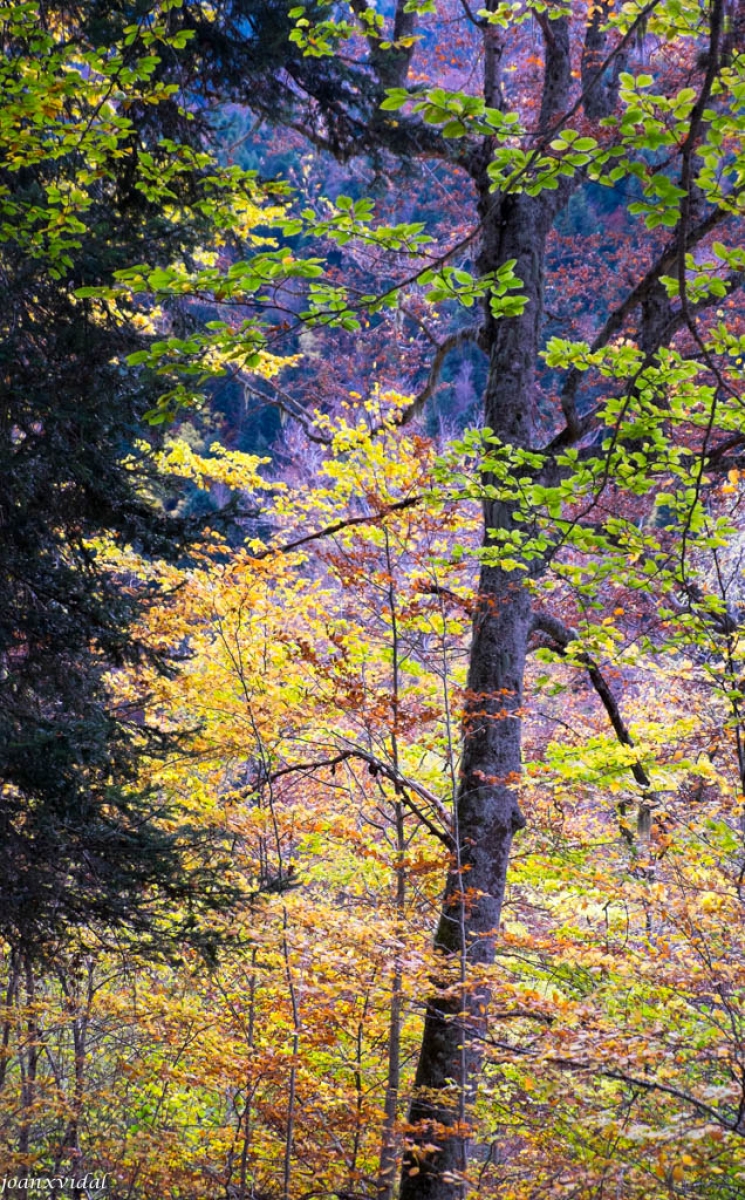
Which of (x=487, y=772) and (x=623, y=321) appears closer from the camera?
(x=487, y=772)

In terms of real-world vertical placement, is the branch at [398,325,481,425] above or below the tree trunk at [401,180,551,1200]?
above

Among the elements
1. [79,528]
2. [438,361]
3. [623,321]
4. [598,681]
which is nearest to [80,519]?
[79,528]

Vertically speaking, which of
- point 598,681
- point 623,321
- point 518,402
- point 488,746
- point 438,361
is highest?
point 438,361

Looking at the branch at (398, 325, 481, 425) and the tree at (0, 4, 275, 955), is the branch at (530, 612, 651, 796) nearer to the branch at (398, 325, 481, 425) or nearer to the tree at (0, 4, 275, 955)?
the branch at (398, 325, 481, 425)

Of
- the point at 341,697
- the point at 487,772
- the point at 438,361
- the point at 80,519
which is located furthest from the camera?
the point at 438,361

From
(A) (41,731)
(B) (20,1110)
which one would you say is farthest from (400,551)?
(B) (20,1110)

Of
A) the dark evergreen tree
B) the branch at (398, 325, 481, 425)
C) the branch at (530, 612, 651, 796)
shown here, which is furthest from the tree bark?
the dark evergreen tree

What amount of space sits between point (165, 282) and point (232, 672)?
388cm

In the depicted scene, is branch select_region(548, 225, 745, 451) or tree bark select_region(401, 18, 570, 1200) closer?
tree bark select_region(401, 18, 570, 1200)

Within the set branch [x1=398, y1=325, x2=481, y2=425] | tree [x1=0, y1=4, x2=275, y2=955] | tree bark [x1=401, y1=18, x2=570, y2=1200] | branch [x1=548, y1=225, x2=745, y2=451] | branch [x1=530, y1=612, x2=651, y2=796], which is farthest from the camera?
branch [x1=398, y1=325, x2=481, y2=425]

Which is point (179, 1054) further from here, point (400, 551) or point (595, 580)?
point (595, 580)

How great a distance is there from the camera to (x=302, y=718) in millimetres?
5355

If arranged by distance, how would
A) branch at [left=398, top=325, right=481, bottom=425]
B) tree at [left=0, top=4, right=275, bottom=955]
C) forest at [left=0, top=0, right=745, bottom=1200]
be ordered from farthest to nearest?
branch at [left=398, top=325, right=481, bottom=425]
tree at [left=0, top=4, right=275, bottom=955]
forest at [left=0, top=0, right=745, bottom=1200]

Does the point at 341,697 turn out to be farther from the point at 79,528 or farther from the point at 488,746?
the point at 79,528
